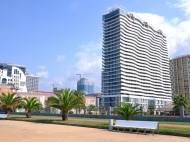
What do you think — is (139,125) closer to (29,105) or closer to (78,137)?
(78,137)

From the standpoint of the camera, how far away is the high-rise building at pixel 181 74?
133625mm

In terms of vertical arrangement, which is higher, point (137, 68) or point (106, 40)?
point (106, 40)

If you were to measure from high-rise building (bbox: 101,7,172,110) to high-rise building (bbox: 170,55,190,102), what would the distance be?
7.69 m

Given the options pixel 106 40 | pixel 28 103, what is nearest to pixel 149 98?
pixel 106 40

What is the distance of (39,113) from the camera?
42719 millimetres

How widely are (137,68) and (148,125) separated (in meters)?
122

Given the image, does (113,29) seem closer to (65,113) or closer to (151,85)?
(151,85)

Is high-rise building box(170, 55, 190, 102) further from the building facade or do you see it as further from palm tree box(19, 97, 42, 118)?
palm tree box(19, 97, 42, 118)

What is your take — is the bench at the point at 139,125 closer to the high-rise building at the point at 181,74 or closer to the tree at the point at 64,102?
the tree at the point at 64,102

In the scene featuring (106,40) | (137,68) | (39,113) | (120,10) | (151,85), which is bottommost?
(39,113)

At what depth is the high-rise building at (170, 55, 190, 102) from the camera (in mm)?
133625

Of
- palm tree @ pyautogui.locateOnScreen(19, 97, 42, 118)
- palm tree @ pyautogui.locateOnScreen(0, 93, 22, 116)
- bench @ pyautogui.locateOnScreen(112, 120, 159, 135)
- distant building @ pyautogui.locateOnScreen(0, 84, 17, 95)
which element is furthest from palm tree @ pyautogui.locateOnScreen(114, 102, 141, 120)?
distant building @ pyautogui.locateOnScreen(0, 84, 17, 95)

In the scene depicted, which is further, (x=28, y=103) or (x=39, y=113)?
(x=39, y=113)

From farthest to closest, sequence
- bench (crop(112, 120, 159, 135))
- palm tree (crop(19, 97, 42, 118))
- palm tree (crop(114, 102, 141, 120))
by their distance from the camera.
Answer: palm tree (crop(19, 97, 42, 118)), palm tree (crop(114, 102, 141, 120)), bench (crop(112, 120, 159, 135))
